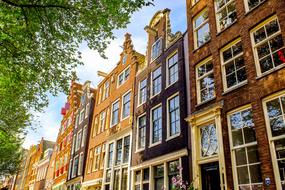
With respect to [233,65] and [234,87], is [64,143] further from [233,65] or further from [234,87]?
[234,87]

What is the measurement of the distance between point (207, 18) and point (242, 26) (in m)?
3.34

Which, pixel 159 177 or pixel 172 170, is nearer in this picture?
pixel 172 170

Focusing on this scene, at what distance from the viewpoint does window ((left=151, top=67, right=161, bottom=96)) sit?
17928 mm

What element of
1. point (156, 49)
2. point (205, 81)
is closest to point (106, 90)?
point (156, 49)

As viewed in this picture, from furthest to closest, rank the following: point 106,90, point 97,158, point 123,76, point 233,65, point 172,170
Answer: point 106,90 < point 97,158 < point 123,76 < point 172,170 < point 233,65

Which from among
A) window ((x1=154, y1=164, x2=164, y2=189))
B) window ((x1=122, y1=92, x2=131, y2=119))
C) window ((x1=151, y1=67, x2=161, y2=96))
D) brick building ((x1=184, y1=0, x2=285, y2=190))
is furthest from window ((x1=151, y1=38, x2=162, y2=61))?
window ((x1=154, y1=164, x2=164, y2=189))

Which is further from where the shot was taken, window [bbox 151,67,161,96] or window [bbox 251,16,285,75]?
window [bbox 151,67,161,96]

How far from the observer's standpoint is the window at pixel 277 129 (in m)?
8.74

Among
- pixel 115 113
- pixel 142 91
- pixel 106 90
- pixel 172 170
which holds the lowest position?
pixel 172 170

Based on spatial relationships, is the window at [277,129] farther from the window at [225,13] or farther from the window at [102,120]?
the window at [102,120]

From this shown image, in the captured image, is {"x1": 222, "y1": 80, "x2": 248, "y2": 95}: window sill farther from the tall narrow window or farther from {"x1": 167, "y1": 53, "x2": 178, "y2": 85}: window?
the tall narrow window

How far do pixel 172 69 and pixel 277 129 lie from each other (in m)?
8.66

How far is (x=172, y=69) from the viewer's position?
16922 mm

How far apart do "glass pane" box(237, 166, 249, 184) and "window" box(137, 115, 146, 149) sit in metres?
8.46
